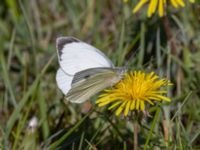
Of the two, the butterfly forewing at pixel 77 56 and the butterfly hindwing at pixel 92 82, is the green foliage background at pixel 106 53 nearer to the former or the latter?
the butterfly hindwing at pixel 92 82

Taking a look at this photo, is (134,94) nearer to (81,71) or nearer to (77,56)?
(81,71)

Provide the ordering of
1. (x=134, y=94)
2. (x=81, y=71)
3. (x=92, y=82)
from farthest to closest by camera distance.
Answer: (x=92, y=82), (x=81, y=71), (x=134, y=94)

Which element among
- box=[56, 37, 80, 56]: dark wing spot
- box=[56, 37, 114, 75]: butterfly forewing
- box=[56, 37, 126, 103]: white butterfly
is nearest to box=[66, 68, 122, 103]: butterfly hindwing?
box=[56, 37, 126, 103]: white butterfly

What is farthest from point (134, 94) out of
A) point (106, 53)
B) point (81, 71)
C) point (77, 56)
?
point (106, 53)

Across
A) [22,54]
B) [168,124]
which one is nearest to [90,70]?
[168,124]

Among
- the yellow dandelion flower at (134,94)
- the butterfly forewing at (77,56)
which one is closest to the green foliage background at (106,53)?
the yellow dandelion flower at (134,94)

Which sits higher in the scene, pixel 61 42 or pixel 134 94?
pixel 61 42

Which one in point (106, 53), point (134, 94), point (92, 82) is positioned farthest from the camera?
point (106, 53)
